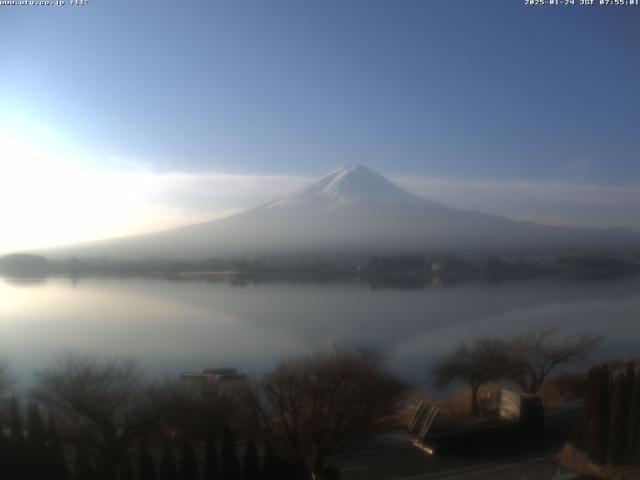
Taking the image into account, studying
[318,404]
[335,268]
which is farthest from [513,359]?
[318,404]

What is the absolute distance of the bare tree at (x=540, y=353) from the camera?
23.3ft

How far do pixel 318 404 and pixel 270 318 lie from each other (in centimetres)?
161

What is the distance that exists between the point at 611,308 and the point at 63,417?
728 cm

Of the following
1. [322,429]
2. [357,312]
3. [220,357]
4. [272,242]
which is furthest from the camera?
[272,242]

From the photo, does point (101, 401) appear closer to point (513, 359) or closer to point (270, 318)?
point (270, 318)

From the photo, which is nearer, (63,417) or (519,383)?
(63,417)

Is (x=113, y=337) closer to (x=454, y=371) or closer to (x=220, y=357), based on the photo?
(x=220, y=357)

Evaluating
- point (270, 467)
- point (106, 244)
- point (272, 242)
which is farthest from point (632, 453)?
point (106, 244)

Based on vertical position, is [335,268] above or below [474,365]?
above

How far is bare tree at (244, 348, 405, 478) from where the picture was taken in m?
5.23

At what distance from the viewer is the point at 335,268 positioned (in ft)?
24.0

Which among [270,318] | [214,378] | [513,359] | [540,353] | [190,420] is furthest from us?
[540,353]

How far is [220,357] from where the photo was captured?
6.36m

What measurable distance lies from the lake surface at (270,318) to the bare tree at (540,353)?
0.14 m
